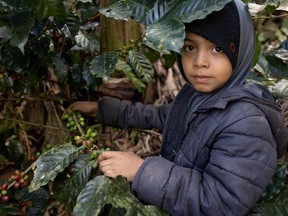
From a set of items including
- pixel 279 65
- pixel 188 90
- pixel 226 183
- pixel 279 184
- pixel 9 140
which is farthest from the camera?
pixel 9 140

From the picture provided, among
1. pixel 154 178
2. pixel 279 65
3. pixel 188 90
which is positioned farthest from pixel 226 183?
pixel 279 65

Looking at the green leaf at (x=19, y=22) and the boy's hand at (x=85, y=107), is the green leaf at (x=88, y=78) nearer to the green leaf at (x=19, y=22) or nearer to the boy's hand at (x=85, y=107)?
the boy's hand at (x=85, y=107)

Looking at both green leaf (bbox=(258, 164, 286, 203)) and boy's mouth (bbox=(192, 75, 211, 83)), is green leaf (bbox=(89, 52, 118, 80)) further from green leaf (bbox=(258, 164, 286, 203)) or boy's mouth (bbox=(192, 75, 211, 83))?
green leaf (bbox=(258, 164, 286, 203))

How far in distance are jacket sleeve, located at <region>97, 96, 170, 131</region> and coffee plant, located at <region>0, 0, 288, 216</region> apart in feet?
0.31

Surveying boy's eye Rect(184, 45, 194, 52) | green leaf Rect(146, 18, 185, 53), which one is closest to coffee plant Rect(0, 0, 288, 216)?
green leaf Rect(146, 18, 185, 53)

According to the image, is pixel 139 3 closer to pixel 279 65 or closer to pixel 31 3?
pixel 31 3

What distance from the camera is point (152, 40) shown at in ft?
2.90

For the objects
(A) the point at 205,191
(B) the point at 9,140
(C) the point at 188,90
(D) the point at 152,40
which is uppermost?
(D) the point at 152,40

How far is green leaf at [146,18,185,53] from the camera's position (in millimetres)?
855

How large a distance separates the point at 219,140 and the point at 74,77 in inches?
23.3

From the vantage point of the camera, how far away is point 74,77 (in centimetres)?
138

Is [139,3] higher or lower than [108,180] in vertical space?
higher

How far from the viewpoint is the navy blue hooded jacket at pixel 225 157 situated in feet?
3.26

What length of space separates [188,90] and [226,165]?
42 centimetres
